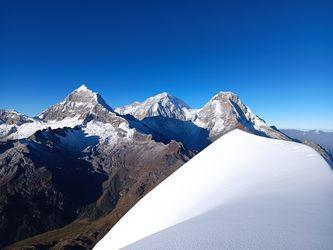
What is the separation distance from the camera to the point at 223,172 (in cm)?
1358

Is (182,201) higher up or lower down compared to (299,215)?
higher up

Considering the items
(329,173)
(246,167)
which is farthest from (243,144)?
(329,173)

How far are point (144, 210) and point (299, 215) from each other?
200 inches

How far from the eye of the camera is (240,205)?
953 cm

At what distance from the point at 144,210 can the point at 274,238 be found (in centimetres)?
604

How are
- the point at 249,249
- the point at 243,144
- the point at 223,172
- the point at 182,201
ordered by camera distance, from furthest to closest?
the point at 243,144 < the point at 223,172 < the point at 182,201 < the point at 249,249

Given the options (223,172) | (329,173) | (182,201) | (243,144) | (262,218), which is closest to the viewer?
(262,218)

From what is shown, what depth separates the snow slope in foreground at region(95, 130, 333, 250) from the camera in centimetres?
663

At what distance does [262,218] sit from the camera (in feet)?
26.1

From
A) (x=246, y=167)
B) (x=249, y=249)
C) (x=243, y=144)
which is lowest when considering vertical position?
(x=249, y=249)

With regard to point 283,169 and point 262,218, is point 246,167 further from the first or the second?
point 262,218

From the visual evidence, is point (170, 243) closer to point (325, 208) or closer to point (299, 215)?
point (299, 215)

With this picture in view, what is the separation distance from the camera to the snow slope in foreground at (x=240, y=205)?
6.63 metres

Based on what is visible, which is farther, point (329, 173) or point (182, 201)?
point (329, 173)
